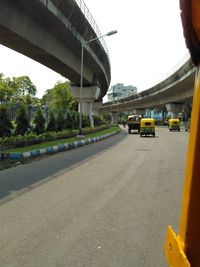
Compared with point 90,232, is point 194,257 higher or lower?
higher

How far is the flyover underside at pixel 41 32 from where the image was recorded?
1745 centimetres

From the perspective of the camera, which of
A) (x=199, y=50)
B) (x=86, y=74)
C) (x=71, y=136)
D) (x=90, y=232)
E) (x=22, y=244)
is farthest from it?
(x=86, y=74)

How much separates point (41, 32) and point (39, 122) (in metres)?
6.97

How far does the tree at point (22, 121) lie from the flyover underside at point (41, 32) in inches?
140

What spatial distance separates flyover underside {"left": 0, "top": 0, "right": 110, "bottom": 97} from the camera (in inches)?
687

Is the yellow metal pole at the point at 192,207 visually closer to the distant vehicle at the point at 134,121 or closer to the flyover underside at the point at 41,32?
the flyover underside at the point at 41,32

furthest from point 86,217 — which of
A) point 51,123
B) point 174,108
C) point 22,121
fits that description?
point 174,108


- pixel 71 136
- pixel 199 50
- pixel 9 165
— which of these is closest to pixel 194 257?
pixel 199 50

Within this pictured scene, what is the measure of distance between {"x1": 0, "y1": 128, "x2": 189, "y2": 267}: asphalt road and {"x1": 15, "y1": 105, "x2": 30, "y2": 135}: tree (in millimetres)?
11257

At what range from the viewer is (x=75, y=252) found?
4539 mm

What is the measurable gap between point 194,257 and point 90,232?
147 inches

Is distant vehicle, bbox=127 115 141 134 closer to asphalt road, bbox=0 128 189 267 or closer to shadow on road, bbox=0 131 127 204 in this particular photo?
shadow on road, bbox=0 131 127 204

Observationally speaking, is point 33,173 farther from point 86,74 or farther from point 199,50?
point 86,74

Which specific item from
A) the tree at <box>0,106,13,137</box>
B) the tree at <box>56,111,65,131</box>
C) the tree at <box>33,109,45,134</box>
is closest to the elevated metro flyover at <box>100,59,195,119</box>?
the tree at <box>56,111,65,131</box>
